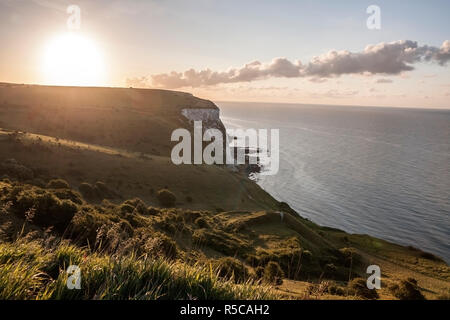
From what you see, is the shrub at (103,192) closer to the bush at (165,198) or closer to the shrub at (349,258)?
the bush at (165,198)

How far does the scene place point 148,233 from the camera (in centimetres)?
1549

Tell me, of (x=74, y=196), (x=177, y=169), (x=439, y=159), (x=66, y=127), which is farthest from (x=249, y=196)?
(x=439, y=159)

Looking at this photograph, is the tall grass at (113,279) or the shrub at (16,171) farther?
the shrub at (16,171)

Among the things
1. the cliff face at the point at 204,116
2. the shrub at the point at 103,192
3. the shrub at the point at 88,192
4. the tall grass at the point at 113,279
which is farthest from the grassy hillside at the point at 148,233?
the cliff face at the point at 204,116

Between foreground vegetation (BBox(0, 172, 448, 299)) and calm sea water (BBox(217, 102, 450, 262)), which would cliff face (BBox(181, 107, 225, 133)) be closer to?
calm sea water (BBox(217, 102, 450, 262))

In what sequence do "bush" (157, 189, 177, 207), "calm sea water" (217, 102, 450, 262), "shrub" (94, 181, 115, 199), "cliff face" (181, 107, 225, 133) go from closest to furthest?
"shrub" (94, 181, 115, 199) → "bush" (157, 189, 177, 207) → "calm sea water" (217, 102, 450, 262) → "cliff face" (181, 107, 225, 133)

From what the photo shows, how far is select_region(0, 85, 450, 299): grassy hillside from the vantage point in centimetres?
700

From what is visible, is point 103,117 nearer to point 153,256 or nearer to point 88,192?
point 88,192

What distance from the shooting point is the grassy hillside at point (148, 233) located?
7.00m

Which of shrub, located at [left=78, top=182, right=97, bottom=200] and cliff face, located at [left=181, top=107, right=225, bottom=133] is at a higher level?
cliff face, located at [left=181, top=107, right=225, bottom=133]

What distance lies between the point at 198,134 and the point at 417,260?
315 feet

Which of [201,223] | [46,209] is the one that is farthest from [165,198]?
[46,209]

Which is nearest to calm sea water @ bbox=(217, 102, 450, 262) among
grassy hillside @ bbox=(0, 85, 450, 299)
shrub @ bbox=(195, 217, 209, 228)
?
grassy hillside @ bbox=(0, 85, 450, 299)

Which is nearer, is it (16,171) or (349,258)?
(349,258)
